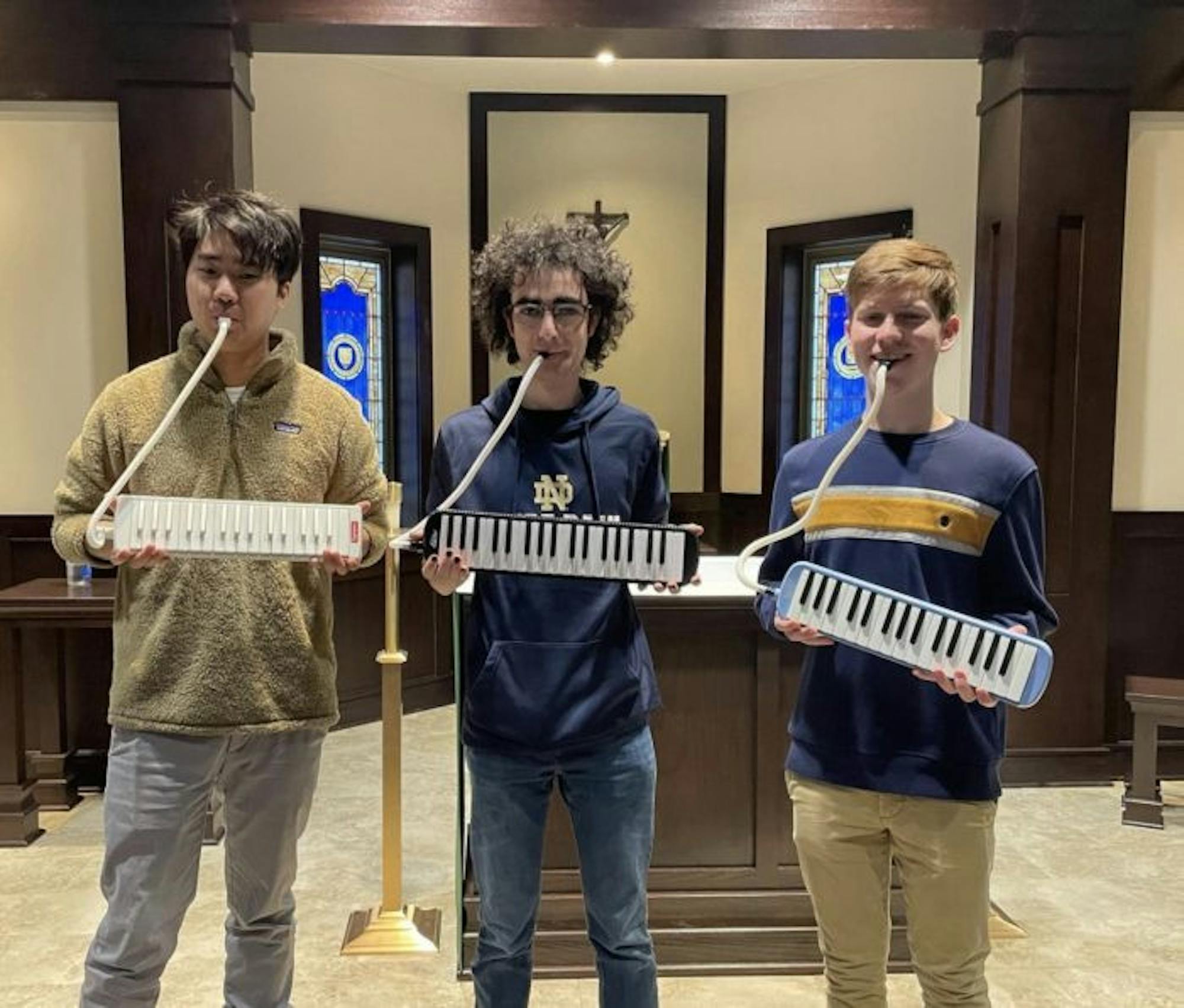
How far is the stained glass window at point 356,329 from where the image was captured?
4.54 metres

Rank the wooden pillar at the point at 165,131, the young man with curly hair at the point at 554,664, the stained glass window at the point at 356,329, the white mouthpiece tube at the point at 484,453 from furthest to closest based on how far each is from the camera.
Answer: the stained glass window at the point at 356,329 < the wooden pillar at the point at 165,131 < the young man with curly hair at the point at 554,664 < the white mouthpiece tube at the point at 484,453

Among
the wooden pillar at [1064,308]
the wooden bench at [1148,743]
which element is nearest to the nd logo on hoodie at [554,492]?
the wooden pillar at [1064,308]

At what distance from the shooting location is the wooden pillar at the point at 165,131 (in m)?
3.18

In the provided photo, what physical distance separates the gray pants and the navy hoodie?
332 mm

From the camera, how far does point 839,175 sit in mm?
4820

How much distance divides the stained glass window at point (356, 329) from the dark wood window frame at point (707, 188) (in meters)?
0.49

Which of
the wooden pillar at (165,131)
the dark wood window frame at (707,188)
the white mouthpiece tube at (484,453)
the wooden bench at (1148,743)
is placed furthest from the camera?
the dark wood window frame at (707,188)

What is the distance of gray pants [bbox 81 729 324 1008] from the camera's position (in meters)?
1.53

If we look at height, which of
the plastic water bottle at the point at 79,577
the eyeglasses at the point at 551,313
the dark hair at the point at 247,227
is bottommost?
the plastic water bottle at the point at 79,577

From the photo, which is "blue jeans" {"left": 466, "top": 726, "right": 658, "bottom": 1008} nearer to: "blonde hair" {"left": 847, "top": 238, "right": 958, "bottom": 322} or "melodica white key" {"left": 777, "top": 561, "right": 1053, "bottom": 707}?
"melodica white key" {"left": 777, "top": 561, "right": 1053, "bottom": 707}

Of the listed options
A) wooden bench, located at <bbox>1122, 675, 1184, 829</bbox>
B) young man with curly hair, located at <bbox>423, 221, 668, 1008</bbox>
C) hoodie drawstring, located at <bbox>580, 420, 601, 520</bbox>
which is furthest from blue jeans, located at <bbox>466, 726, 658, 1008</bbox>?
wooden bench, located at <bbox>1122, 675, 1184, 829</bbox>

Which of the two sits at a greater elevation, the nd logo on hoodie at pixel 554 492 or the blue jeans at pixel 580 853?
the nd logo on hoodie at pixel 554 492

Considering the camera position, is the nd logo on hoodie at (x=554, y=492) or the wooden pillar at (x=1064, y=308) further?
the wooden pillar at (x=1064, y=308)

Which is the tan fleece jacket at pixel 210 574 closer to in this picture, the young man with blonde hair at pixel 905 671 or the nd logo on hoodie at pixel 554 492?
the nd logo on hoodie at pixel 554 492
